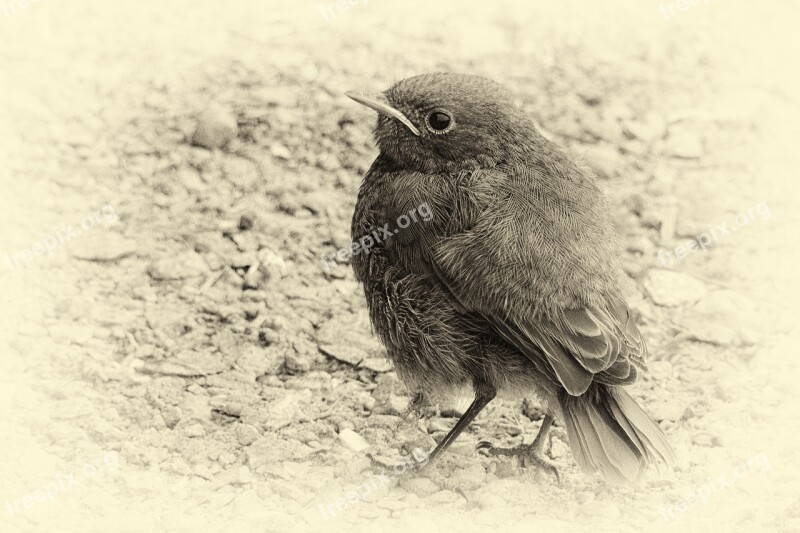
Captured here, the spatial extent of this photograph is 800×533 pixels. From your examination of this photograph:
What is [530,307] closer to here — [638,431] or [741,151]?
[638,431]

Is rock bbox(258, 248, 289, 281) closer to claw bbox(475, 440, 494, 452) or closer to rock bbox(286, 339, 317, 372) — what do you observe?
rock bbox(286, 339, 317, 372)

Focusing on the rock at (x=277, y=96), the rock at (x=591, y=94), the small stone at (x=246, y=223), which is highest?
the rock at (x=591, y=94)

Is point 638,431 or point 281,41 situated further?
point 281,41

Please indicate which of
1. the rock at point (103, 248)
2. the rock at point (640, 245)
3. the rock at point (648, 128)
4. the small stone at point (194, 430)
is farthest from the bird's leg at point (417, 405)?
the rock at point (648, 128)

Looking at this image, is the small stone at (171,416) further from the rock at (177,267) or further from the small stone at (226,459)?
the rock at (177,267)

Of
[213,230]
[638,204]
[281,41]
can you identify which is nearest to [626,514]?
[638,204]

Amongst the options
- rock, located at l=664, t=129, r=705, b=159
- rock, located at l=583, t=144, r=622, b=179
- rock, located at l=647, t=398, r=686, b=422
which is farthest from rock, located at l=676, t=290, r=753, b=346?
rock, located at l=664, t=129, r=705, b=159
